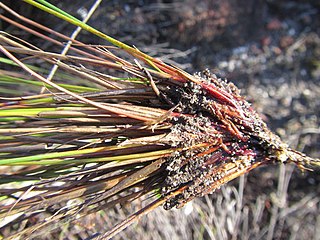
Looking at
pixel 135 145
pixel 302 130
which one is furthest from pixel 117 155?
pixel 302 130

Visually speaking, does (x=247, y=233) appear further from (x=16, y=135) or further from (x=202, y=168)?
(x=16, y=135)

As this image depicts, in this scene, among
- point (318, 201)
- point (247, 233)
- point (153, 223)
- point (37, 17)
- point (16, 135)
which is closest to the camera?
point (16, 135)

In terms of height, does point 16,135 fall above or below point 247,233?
above

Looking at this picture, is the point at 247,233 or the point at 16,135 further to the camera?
the point at 247,233

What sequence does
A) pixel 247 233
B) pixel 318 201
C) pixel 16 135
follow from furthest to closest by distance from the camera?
pixel 318 201
pixel 247 233
pixel 16 135

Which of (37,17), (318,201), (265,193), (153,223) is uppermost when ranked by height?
(37,17)

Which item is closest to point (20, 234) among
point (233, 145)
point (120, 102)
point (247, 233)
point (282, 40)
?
point (120, 102)
